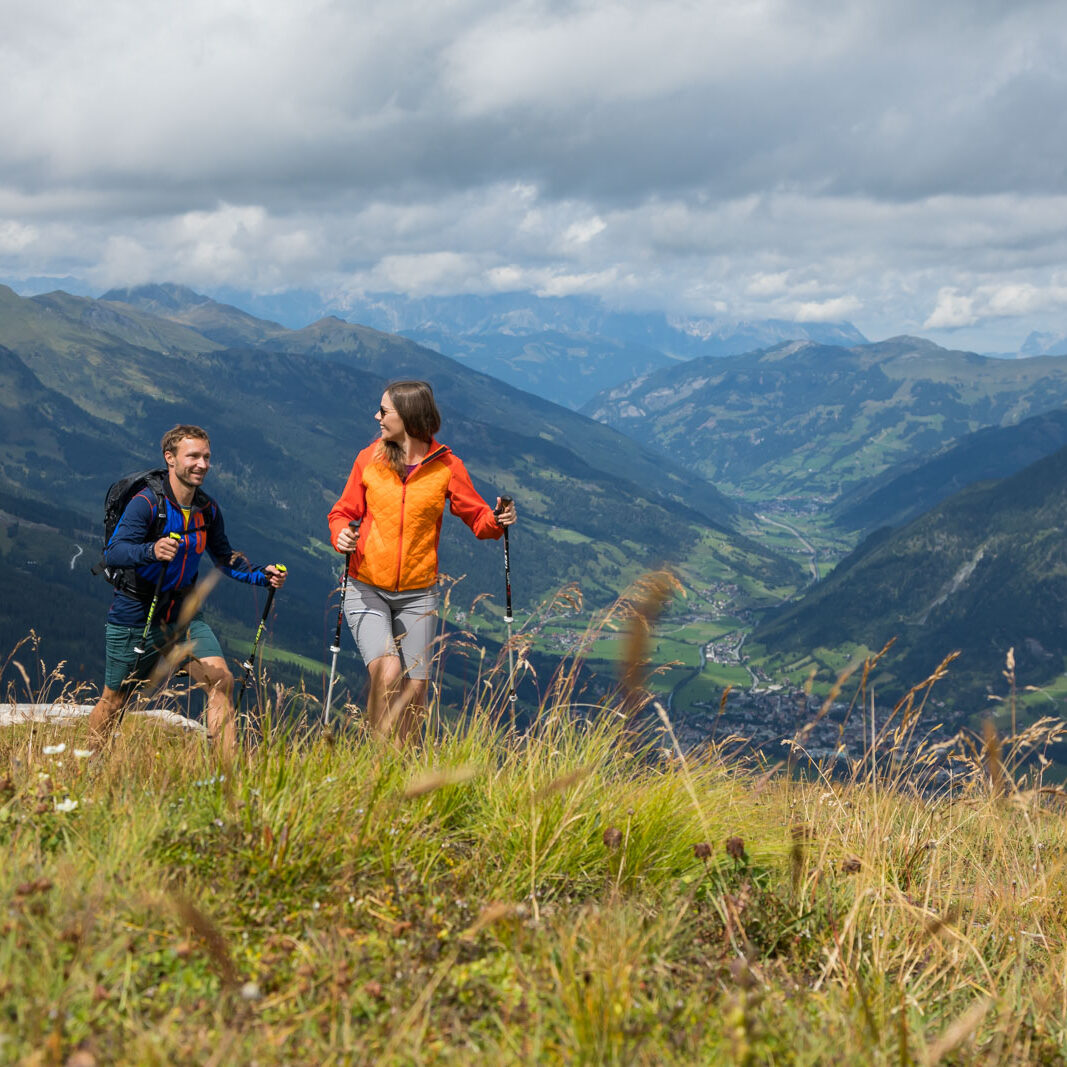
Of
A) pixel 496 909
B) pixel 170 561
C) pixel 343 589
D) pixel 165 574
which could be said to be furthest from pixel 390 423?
pixel 496 909

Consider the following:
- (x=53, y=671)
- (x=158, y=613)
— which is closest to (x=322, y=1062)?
(x=158, y=613)

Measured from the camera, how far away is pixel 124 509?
260 inches

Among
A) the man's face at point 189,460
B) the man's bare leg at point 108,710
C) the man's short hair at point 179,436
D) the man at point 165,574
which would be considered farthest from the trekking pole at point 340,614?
the man's bare leg at point 108,710

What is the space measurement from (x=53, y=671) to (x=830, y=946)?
5.98 meters

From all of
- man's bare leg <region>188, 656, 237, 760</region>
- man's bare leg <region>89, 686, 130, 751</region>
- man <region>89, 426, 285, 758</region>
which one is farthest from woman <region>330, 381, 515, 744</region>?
man's bare leg <region>89, 686, 130, 751</region>

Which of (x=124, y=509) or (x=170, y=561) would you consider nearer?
(x=170, y=561)

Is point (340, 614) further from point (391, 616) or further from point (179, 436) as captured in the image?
point (179, 436)

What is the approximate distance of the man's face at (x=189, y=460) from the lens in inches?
260

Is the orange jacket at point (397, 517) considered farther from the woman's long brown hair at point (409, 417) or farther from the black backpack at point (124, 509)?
the black backpack at point (124, 509)

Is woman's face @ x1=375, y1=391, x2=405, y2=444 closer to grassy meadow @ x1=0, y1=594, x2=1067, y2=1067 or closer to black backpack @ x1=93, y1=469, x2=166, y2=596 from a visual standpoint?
black backpack @ x1=93, y1=469, x2=166, y2=596

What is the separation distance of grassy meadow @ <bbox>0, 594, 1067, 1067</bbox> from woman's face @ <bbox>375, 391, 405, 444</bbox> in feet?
7.48

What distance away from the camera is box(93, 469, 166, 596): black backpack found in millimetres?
6523

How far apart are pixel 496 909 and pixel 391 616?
13.6 feet

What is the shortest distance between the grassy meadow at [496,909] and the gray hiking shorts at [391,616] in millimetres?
1217
